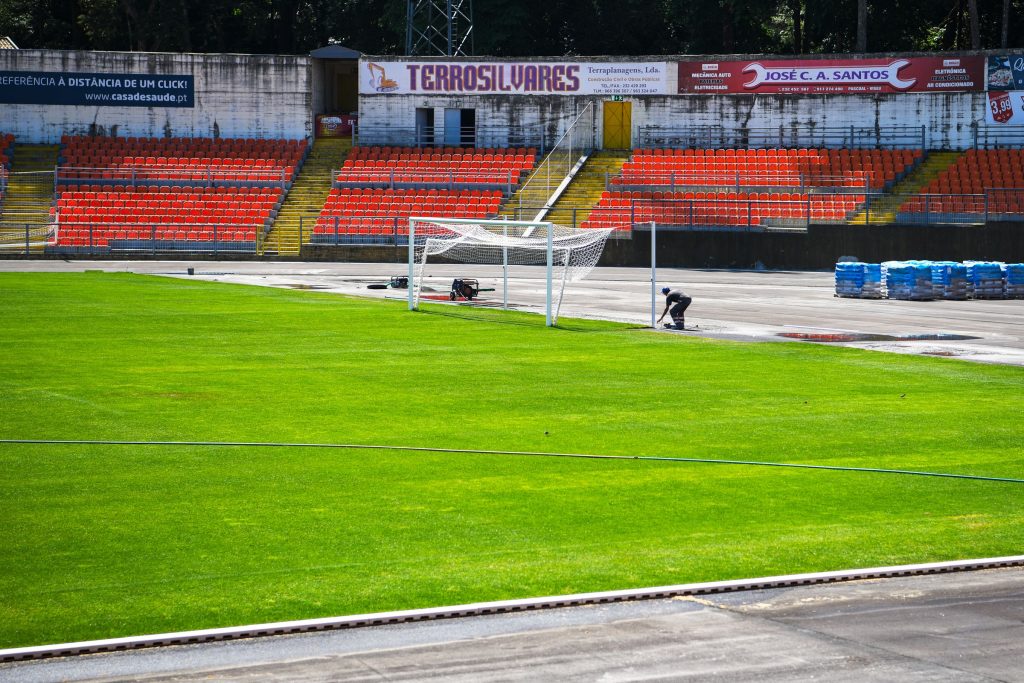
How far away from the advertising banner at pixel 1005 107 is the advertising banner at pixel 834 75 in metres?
0.91

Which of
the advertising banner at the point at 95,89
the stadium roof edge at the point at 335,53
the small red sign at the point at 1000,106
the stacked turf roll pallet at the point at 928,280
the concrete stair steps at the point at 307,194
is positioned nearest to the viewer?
the stacked turf roll pallet at the point at 928,280

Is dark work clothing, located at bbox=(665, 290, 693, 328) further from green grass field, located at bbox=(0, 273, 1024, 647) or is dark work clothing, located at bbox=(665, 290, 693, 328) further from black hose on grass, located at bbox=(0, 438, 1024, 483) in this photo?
black hose on grass, located at bbox=(0, 438, 1024, 483)

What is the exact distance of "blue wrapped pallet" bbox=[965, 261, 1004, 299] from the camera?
3794cm

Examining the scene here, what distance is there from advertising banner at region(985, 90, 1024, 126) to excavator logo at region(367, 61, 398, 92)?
1050 inches

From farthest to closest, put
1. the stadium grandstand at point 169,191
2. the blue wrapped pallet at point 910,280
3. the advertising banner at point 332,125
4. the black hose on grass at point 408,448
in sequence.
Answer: the advertising banner at point 332,125 < the stadium grandstand at point 169,191 < the blue wrapped pallet at point 910,280 < the black hose on grass at point 408,448

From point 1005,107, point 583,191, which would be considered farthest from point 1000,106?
point 583,191

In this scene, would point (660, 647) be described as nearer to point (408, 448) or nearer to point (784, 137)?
point (408, 448)

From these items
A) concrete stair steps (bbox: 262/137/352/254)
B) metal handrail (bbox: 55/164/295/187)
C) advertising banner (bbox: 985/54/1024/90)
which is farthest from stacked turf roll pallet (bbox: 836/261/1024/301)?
metal handrail (bbox: 55/164/295/187)

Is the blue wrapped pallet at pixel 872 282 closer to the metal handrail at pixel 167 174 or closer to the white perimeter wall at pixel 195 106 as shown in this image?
the metal handrail at pixel 167 174

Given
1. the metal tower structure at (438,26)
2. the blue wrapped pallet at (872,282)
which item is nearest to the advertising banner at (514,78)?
the metal tower structure at (438,26)

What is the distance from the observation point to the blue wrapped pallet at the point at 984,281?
37938 millimetres

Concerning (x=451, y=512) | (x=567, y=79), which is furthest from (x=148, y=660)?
(x=567, y=79)

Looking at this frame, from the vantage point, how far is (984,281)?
1494 inches

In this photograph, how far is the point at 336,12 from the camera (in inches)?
3019
